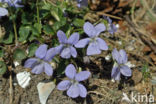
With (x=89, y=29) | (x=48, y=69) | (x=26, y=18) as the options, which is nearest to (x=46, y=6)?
(x=26, y=18)

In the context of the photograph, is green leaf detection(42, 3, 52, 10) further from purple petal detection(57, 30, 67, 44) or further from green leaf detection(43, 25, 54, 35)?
purple petal detection(57, 30, 67, 44)

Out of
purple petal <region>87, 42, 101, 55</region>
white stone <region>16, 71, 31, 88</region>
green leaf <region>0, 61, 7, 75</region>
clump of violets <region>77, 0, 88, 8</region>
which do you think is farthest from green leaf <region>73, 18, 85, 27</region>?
green leaf <region>0, 61, 7, 75</region>

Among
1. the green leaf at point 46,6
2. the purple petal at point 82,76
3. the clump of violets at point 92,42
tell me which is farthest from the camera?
the green leaf at point 46,6

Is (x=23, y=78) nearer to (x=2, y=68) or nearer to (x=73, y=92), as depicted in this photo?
(x=2, y=68)

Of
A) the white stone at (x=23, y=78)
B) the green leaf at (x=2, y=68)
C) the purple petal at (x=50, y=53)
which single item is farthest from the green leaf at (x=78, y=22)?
the green leaf at (x=2, y=68)

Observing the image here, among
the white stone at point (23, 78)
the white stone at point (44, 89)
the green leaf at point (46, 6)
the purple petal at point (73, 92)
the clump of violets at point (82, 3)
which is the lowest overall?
the white stone at point (44, 89)

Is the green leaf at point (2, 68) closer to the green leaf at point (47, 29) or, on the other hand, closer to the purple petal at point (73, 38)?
the green leaf at point (47, 29)

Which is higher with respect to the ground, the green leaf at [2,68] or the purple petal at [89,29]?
the purple petal at [89,29]

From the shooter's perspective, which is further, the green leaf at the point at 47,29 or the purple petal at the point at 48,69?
the green leaf at the point at 47,29
